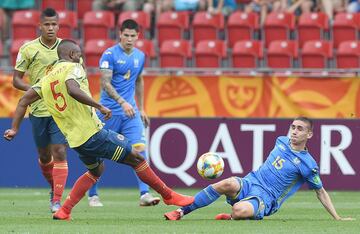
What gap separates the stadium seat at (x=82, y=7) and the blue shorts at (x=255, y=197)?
12.7 metres

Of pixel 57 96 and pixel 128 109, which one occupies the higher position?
pixel 57 96

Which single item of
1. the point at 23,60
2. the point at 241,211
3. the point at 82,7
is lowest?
the point at 241,211

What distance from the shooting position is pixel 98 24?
2188cm

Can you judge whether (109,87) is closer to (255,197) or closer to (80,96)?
(80,96)

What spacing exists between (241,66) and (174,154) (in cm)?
496

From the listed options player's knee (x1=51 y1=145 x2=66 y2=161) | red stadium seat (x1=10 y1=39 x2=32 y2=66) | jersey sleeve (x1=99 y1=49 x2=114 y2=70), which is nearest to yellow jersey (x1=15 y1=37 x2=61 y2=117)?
player's knee (x1=51 y1=145 x2=66 y2=161)

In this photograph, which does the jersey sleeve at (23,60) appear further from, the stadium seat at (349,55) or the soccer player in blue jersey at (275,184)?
the stadium seat at (349,55)

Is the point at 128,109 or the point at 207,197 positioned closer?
the point at 207,197

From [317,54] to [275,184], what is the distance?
10.4m

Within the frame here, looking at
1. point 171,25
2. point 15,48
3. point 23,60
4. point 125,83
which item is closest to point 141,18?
point 171,25

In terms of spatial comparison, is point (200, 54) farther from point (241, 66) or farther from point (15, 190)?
point (15, 190)

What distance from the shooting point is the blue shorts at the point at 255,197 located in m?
10.8

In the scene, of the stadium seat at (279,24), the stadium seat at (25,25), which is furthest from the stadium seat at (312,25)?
the stadium seat at (25,25)

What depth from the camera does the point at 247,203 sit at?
35.4ft
